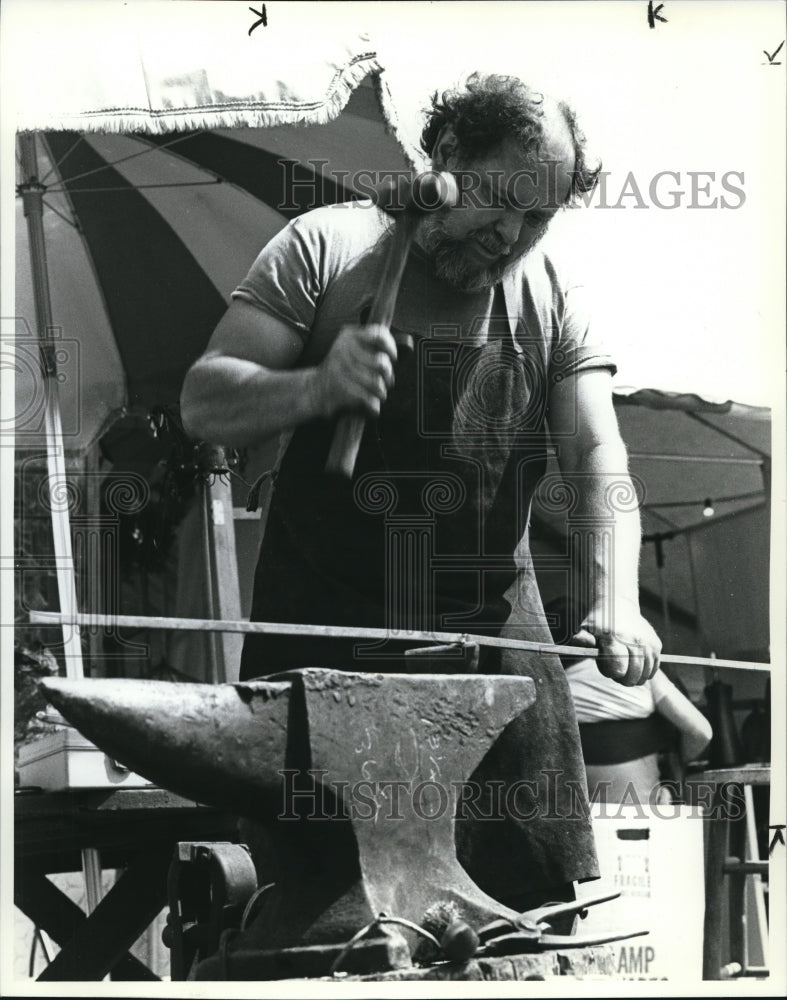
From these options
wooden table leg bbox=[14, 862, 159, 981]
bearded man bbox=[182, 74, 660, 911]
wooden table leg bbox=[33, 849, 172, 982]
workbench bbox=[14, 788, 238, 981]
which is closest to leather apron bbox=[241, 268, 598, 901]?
bearded man bbox=[182, 74, 660, 911]

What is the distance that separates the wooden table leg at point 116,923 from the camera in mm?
3820

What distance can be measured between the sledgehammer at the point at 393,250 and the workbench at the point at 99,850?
101 centimetres

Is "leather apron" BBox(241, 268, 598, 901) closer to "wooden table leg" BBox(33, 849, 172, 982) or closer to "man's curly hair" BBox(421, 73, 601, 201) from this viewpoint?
"man's curly hair" BBox(421, 73, 601, 201)

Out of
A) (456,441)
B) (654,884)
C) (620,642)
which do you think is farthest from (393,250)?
(654,884)

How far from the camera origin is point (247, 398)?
3.70 metres

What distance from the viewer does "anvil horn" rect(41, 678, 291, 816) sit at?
9.70 feet

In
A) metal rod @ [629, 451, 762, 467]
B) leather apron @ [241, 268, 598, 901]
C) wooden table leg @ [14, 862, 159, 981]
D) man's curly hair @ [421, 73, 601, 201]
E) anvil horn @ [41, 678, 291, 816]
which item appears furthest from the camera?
metal rod @ [629, 451, 762, 467]

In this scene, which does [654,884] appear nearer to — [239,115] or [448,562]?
[448,562]

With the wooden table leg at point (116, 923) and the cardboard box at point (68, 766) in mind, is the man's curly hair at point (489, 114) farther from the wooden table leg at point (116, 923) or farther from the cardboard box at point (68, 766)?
the wooden table leg at point (116, 923)

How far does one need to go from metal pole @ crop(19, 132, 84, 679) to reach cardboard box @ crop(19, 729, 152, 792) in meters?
0.18

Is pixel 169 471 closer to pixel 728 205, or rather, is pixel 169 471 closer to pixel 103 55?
pixel 103 55

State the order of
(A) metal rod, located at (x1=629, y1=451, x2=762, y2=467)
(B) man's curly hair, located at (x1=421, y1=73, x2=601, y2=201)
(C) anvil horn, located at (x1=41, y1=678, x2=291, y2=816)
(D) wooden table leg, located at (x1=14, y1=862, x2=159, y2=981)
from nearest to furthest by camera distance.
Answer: (C) anvil horn, located at (x1=41, y1=678, x2=291, y2=816) → (B) man's curly hair, located at (x1=421, y1=73, x2=601, y2=201) → (D) wooden table leg, located at (x1=14, y1=862, x2=159, y2=981) → (A) metal rod, located at (x1=629, y1=451, x2=762, y2=467)

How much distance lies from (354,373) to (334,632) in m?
0.64

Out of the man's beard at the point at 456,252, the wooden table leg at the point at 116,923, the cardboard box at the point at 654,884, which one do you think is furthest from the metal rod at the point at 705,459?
the wooden table leg at the point at 116,923
